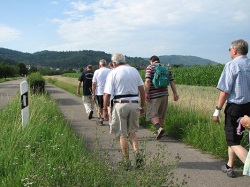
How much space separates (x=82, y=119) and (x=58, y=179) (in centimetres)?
712

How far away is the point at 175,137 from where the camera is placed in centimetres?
742

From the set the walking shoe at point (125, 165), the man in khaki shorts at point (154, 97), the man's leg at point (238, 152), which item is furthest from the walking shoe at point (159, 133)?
the walking shoe at point (125, 165)

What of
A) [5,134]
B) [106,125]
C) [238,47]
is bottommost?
[106,125]

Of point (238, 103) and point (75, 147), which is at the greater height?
point (238, 103)

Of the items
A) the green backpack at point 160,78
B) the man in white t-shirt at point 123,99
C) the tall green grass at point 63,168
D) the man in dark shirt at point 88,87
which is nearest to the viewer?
the tall green grass at point 63,168

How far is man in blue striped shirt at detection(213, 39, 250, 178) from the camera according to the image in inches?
177

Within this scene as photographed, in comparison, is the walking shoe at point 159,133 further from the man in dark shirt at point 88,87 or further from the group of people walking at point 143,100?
the man in dark shirt at point 88,87

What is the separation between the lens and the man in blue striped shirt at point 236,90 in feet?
14.7

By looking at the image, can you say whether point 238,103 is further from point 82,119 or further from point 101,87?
point 82,119

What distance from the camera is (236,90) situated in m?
4.53

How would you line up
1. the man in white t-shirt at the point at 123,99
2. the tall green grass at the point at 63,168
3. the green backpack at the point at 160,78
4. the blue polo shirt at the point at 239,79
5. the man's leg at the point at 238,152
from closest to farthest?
the tall green grass at the point at 63,168, the man's leg at the point at 238,152, the blue polo shirt at the point at 239,79, the man in white t-shirt at the point at 123,99, the green backpack at the point at 160,78

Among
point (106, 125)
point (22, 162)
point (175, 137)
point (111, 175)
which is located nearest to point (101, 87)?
point (106, 125)

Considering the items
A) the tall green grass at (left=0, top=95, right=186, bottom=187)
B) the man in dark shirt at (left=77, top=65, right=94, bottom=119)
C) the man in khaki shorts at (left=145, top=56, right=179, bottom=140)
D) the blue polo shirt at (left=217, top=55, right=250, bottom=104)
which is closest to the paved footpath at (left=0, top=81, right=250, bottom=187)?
the tall green grass at (left=0, top=95, right=186, bottom=187)

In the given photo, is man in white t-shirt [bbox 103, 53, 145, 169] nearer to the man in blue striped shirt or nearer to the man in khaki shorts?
the man in blue striped shirt
